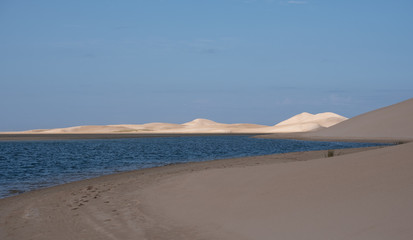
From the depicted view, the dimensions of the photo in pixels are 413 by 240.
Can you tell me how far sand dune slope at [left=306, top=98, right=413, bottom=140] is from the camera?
54.9 metres

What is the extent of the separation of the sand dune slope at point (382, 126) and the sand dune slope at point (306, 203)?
148 feet

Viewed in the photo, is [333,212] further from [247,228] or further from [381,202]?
[247,228]

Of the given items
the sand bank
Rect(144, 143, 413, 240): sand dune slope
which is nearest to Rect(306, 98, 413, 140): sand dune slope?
Rect(144, 143, 413, 240): sand dune slope

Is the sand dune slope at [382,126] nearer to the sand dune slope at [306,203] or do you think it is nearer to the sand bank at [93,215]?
the sand dune slope at [306,203]

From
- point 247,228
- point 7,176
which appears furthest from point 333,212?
point 7,176

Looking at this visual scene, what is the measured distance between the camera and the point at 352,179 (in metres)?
9.38

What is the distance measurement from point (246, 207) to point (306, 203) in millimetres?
1405

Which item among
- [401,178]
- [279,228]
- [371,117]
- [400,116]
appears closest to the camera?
[279,228]

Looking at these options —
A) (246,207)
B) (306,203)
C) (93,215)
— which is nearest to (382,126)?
(246,207)

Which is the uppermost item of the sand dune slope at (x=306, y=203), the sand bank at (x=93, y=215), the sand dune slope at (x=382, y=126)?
the sand dune slope at (x=382, y=126)

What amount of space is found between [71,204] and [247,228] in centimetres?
604

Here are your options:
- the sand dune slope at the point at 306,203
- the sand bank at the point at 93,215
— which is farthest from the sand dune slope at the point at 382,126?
the sand bank at the point at 93,215

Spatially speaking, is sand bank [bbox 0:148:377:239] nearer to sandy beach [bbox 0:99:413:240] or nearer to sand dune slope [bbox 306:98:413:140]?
sandy beach [bbox 0:99:413:240]

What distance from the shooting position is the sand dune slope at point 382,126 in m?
54.9
